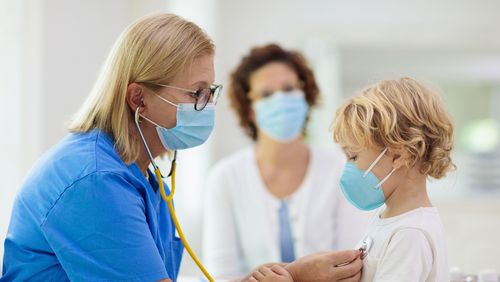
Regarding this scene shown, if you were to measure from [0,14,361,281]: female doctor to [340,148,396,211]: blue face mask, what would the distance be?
0.40ft

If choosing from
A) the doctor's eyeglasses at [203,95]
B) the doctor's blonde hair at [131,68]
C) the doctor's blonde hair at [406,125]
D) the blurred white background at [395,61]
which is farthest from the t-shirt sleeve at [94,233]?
the blurred white background at [395,61]

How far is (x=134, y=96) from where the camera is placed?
1503 mm

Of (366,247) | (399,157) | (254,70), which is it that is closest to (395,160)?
(399,157)

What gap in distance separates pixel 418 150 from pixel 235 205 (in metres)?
1.13

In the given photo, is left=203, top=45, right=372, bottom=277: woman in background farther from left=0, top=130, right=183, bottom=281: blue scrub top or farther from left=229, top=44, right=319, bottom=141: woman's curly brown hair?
left=0, top=130, right=183, bottom=281: blue scrub top

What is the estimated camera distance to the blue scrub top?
1.31 metres

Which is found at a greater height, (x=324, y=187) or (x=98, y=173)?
(x=98, y=173)

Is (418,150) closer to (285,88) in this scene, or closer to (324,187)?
(324,187)

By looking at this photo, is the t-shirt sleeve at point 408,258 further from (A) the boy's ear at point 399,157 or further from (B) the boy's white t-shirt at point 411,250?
(A) the boy's ear at point 399,157

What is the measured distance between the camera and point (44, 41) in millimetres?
2025

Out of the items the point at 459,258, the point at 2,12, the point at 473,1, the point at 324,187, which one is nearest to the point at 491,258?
the point at 459,258

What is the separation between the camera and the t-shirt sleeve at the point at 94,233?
→ 1.31m

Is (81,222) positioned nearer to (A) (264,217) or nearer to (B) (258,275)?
(B) (258,275)

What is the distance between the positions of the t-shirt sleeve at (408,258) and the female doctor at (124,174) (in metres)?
0.11
